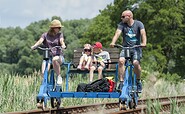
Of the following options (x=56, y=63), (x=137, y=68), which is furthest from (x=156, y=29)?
(x=56, y=63)

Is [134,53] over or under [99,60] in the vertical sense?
under

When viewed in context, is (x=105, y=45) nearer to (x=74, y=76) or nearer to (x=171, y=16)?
(x=171, y=16)

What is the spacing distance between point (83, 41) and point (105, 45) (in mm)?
3117

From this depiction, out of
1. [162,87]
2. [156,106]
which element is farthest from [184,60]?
[156,106]

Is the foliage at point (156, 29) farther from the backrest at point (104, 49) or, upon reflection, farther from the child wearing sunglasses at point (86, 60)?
the child wearing sunglasses at point (86, 60)

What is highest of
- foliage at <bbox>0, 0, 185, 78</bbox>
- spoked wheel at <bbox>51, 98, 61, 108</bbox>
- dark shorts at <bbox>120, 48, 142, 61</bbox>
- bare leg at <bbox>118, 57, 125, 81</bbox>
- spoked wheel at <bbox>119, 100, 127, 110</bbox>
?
foliage at <bbox>0, 0, 185, 78</bbox>

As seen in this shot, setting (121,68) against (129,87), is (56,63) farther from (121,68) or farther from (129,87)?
(129,87)

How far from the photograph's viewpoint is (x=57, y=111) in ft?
31.7

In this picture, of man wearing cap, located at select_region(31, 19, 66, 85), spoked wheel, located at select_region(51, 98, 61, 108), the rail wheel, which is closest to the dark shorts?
the rail wheel

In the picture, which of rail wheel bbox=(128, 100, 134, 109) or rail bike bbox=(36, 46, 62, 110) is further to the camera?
rail wheel bbox=(128, 100, 134, 109)

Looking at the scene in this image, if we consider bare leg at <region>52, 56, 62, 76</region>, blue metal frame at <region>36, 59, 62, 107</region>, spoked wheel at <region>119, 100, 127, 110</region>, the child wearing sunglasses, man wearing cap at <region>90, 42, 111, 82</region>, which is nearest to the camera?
blue metal frame at <region>36, 59, 62, 107</region>

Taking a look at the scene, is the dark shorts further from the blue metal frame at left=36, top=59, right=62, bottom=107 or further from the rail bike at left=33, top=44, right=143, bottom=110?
the blue metal frame at left=36, top=59, right=62, bottom=107

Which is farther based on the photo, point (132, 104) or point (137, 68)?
point (132, 104)

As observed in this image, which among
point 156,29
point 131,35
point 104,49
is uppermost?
point 156,29
